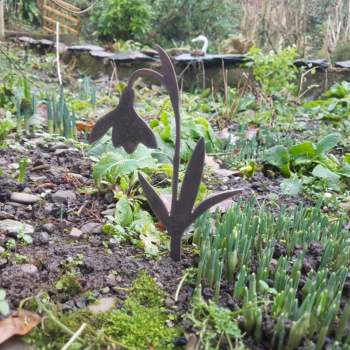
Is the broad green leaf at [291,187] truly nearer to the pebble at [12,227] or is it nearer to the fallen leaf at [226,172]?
the fallen leaf at [226,172]

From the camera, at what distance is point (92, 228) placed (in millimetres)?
1793

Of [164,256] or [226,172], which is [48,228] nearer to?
[164,256]

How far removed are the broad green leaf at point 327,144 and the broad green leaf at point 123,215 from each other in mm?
1663

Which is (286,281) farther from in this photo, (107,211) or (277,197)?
(277,197)

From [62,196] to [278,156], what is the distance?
5.60ft

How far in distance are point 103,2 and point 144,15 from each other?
5.59 feet

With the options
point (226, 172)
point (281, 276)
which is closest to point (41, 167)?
point (226, 172)

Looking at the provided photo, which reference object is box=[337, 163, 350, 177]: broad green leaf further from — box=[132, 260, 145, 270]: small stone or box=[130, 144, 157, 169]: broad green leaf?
box=[132, 260, 145, 270]: small stone

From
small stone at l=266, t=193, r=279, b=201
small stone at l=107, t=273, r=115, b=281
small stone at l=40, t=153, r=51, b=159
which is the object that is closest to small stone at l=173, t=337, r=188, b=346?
small stone at l=107, t=273, r=115, b=281

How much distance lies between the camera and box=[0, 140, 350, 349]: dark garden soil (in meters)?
1.26

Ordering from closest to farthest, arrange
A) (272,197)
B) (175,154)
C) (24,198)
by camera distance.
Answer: (175,154) → (24,198) → (272,197)

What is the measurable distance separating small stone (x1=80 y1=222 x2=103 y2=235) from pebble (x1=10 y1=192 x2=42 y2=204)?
396 millimetres

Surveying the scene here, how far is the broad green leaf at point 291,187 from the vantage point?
2416mm

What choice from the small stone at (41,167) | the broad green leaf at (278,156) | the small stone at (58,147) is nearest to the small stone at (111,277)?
the small stone at (41,167)
